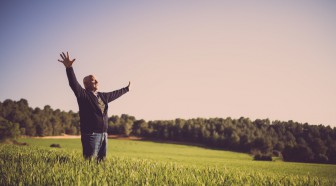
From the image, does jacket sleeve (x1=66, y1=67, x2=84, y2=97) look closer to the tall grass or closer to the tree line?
the tall grass

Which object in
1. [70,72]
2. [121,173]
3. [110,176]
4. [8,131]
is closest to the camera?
[110,176]

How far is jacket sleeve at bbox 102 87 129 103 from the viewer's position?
667 centimetres

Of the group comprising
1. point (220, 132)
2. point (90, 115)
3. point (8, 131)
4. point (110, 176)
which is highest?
point (90, 115)

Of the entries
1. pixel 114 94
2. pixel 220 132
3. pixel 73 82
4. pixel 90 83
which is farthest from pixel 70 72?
pixel 220 132

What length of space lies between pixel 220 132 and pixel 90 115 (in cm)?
11111

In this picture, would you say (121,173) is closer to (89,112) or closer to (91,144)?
(91,144)

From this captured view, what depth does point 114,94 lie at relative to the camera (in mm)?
6875

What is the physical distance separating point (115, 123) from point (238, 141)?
63.8 m

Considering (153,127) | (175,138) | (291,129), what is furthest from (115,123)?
(291,129)

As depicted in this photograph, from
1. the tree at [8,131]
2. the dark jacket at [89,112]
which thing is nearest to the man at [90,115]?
the dark jacket at [89,112]

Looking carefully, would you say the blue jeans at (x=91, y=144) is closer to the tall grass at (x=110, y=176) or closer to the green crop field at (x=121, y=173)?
the green crop field at (x=121, y=173)

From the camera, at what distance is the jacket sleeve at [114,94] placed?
21.9 ft

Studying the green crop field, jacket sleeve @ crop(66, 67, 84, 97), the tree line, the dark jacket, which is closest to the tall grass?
the green crop field

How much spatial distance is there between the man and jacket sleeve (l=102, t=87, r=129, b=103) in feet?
1.21
